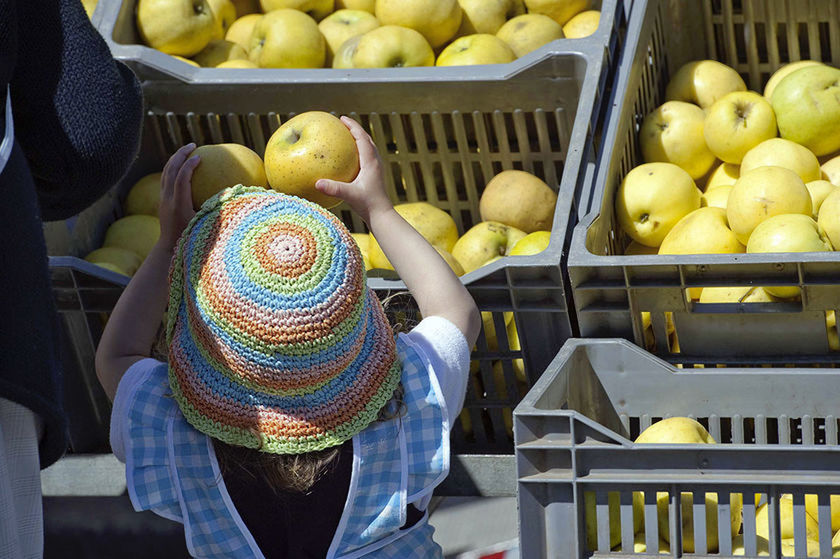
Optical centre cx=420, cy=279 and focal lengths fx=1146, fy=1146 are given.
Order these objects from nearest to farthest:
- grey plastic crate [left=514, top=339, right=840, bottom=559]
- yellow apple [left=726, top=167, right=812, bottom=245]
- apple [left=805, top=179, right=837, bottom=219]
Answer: grey plastic crate [left=514, top=339, right=840, bottom=559] < yellow apple [left=726, top=167, right=812, bottom=245] < apple [left=805, top=179, right=837, bottom=219]

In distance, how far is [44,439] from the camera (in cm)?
147

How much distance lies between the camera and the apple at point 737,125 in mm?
2682

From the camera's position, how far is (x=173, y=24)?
10.0 feet

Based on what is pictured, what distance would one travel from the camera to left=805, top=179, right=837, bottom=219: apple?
2450 millimetres

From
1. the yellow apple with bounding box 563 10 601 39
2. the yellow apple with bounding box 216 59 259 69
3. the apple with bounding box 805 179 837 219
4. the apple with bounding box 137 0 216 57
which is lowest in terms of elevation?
the apple with bounding box 805 179 837 219

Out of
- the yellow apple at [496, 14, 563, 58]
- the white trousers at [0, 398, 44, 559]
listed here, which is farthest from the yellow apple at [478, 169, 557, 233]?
the white trousers at [0, 398, 44, 559]

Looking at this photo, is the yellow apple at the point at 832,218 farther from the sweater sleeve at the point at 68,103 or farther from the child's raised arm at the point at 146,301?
the sweater sleeve at the point at 68,103

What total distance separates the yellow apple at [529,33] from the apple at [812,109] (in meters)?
0.63

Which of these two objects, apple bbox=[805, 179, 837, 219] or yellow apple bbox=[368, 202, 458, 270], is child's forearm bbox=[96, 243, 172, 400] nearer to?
yellow apple bbox=[368, 202, 458, 270]

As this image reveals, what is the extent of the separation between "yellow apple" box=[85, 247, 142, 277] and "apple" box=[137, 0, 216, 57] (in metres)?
0.70

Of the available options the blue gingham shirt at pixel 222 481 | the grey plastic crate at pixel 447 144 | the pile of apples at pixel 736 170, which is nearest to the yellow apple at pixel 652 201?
the pile of apples at pixel 736 170

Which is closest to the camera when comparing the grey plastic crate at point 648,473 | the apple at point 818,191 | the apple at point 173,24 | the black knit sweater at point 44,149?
the black knit sweater at point 44,149

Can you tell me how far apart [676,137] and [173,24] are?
136 cm

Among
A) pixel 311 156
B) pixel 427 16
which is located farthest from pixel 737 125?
pixel 311 156
